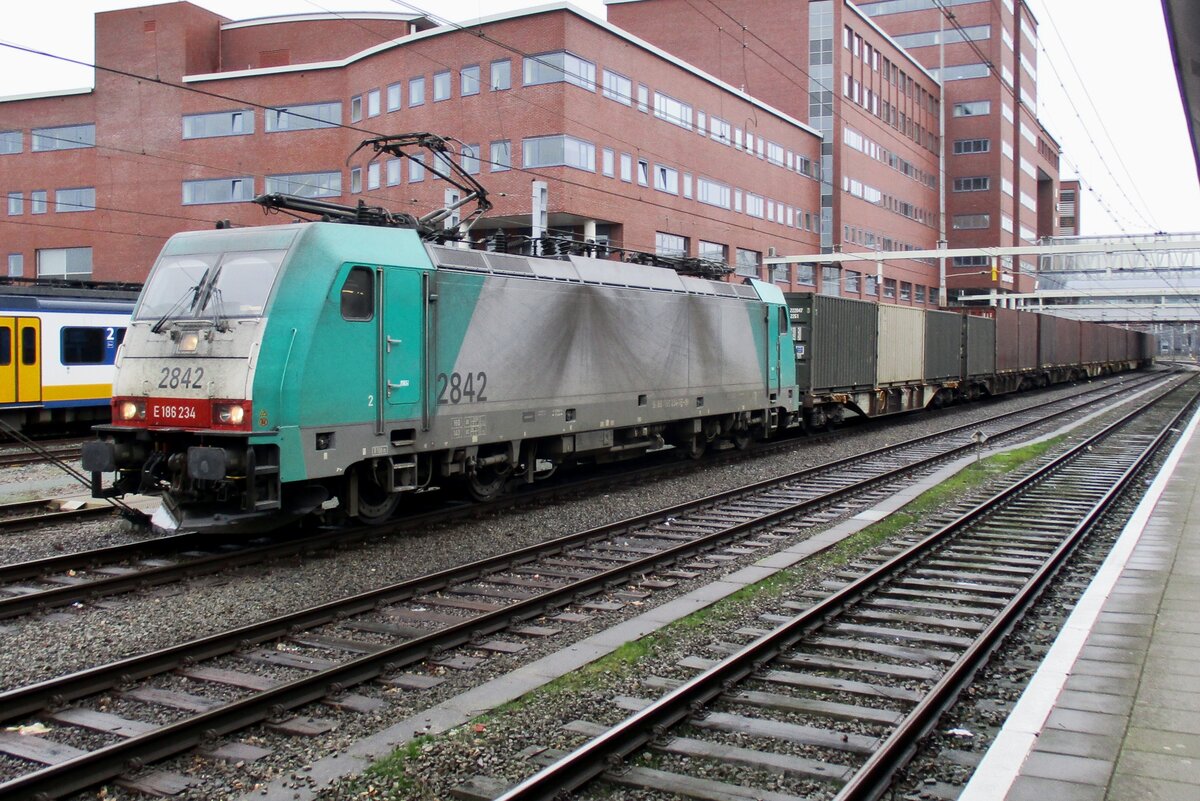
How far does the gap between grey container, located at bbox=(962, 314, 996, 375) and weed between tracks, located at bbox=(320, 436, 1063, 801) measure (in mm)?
25474

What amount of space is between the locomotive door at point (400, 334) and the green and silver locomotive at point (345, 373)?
0.07 ft

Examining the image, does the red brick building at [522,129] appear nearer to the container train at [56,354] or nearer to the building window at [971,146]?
the building window at [971,146]

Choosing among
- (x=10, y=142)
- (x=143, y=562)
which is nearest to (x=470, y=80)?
(x=10, y=142)

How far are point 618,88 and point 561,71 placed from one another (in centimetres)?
461

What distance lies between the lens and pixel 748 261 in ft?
172

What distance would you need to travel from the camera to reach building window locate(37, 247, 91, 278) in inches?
2103

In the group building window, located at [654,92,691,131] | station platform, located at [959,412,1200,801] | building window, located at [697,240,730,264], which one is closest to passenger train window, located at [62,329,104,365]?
station platform, located at [959,412,1200,801]

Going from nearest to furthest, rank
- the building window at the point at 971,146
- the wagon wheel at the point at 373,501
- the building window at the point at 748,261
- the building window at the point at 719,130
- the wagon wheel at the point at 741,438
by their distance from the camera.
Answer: the wagon wheel at the point at 373,501 < the wagon wheel at the point at 741,438 < the building window at the point at 719,130 < the building window at the point at 748,261 < the building window at the point at 971,146

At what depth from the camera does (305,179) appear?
49.2 metres

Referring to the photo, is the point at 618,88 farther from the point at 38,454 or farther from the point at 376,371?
the point at 376,371

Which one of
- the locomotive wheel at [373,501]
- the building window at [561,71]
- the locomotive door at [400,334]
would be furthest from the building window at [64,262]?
the locomotive door at [400,334]

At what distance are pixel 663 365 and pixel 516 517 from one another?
4.57m

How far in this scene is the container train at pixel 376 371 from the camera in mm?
9734

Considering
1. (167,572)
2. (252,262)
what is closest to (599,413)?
(252,262)
